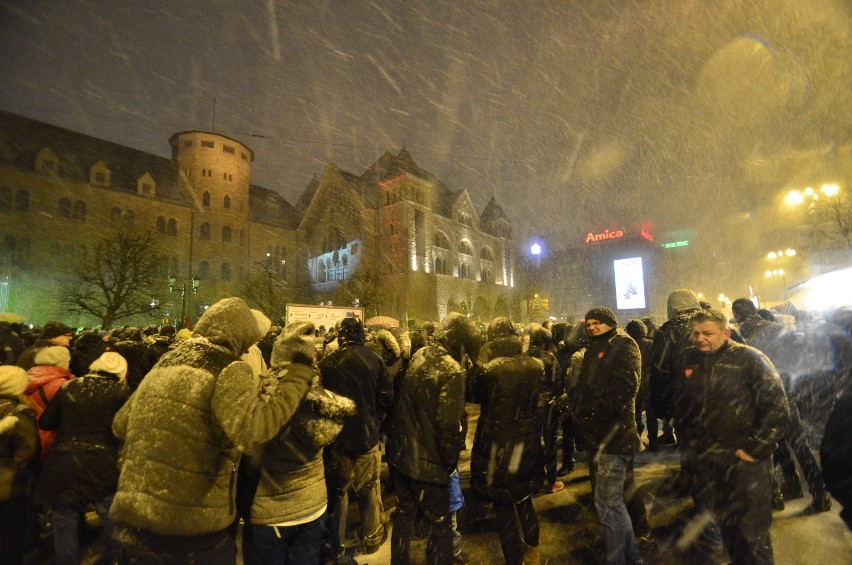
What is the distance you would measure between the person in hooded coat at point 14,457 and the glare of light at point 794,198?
24.3 m

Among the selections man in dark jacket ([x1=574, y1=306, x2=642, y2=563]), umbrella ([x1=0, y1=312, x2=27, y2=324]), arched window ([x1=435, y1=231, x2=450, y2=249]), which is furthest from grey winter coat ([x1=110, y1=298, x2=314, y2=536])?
arched window ([x1=435, y1=231, x2=450, y2=249])

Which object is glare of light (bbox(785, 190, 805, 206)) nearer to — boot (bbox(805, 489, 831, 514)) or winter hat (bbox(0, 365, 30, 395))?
boot (bbox(805, 489, 831, 514))

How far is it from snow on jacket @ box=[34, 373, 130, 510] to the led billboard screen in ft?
215

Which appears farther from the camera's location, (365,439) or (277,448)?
(365,439)

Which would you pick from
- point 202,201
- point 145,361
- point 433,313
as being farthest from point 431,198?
point 145,361

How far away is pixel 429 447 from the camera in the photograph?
3480mm

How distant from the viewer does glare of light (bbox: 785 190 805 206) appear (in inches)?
725

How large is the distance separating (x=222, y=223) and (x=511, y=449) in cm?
4829

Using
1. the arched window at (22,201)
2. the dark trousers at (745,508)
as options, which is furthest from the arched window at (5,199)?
the dark trousers at (745,508)

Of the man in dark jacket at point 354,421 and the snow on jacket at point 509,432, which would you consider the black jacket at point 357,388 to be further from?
the snow on jacket at point 509,432

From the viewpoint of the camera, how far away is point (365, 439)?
4.03 meters

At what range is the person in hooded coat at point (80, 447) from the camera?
12.0 feet

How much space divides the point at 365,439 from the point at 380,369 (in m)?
0.66

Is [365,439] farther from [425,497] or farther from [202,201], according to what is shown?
[202,201]
